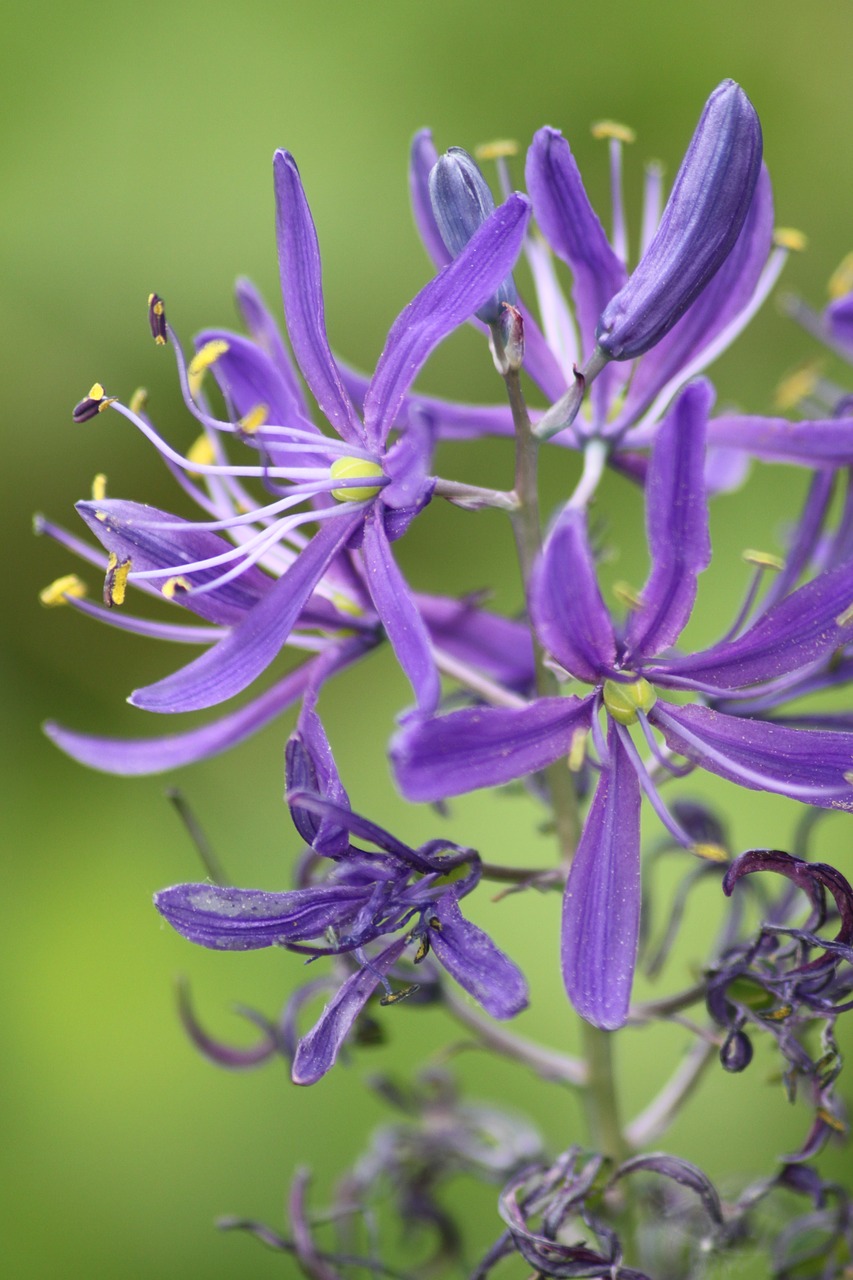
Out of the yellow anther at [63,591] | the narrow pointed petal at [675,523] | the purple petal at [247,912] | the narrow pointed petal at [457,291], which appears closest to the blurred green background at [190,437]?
the yellow anther at [63,591]

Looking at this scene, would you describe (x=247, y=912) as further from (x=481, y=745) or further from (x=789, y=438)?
(x=789, y=438)

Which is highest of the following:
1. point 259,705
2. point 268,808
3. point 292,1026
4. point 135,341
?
point 135,341

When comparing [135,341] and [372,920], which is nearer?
[372,920]

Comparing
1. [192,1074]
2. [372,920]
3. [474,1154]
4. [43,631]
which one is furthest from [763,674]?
[43,631]

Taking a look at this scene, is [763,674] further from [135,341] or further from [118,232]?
[118,232]

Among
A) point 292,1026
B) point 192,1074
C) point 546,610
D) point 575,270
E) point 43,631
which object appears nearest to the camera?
point 546,610

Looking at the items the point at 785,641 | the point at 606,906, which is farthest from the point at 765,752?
the point at 606,906

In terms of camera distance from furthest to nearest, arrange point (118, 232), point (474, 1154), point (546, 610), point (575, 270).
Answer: point (118, 232), point (474, 1154), point (575, 270), point (546, 610)
